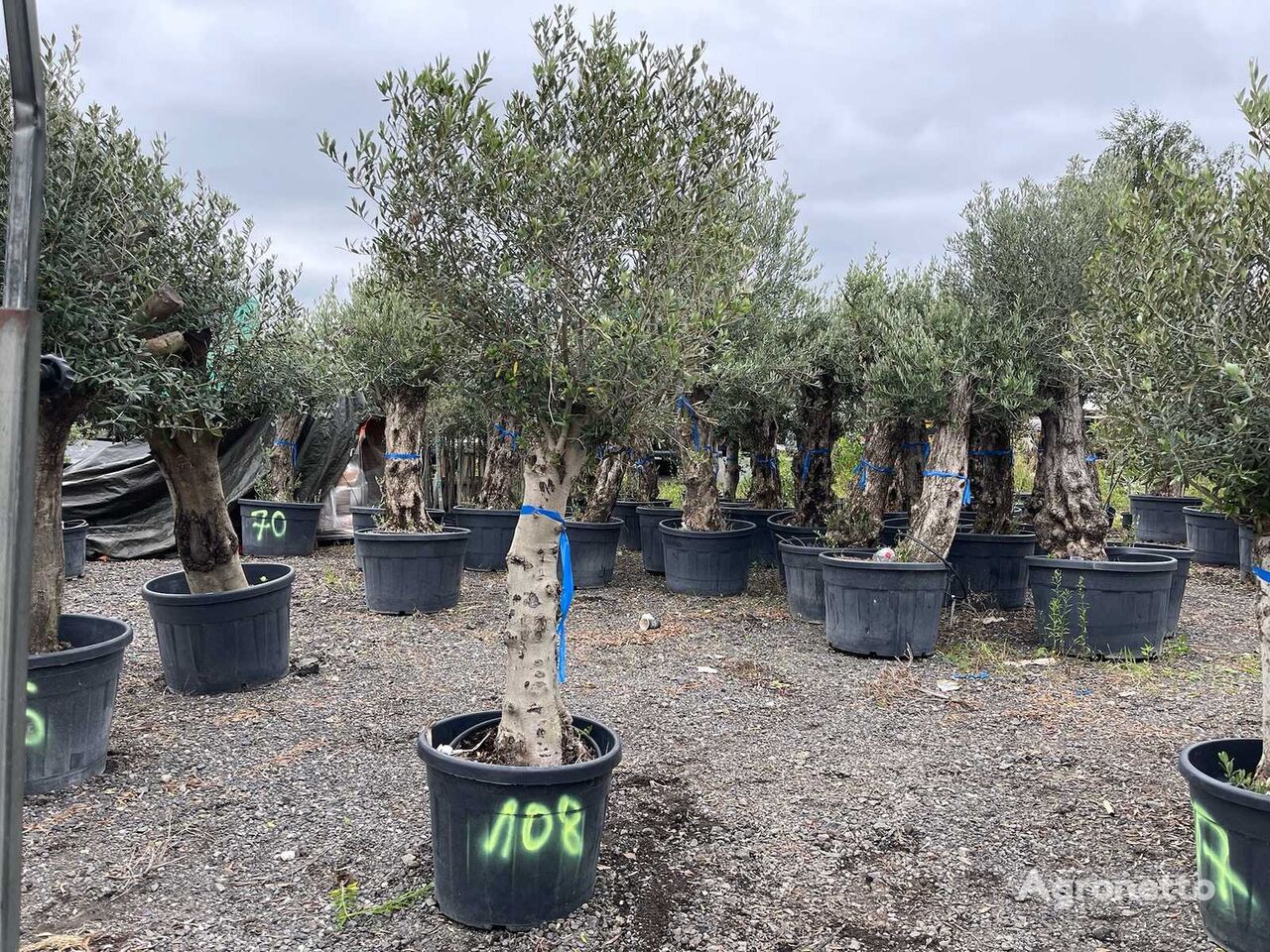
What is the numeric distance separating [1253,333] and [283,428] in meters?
13.4

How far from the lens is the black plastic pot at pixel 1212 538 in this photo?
14164mm

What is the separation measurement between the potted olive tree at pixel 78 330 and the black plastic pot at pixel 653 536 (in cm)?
868

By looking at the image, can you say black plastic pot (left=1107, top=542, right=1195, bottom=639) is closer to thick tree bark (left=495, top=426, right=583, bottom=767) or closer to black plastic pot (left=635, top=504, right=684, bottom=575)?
black plastic pot (left=635, top=504, right=684, bottom=575)

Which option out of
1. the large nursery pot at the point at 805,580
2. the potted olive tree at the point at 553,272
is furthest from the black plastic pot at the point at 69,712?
the large nursery pot at the point at 805,580

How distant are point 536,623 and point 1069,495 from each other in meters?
7.17

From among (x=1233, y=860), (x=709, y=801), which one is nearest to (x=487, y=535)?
(x=709, y=801)

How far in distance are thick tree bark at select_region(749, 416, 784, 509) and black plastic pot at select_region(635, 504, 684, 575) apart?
6.09 feet

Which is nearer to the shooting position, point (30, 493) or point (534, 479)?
point (30, 493)

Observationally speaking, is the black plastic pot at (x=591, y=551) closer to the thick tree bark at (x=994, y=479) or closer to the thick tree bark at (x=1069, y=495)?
the thick tree bark at (x=994, y=479)

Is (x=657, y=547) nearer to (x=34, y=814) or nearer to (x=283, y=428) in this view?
(x=283, y=428)

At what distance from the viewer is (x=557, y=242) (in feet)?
A: 13.3

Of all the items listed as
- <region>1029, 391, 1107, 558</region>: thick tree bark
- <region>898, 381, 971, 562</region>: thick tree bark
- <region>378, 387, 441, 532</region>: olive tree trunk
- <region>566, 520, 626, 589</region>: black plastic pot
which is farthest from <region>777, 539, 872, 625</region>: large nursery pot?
<region>378, 387, 441, 532</region>: olive tree trunk

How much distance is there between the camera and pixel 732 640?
9.15 m

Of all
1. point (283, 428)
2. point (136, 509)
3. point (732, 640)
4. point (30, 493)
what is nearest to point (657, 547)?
point (732, 640)
